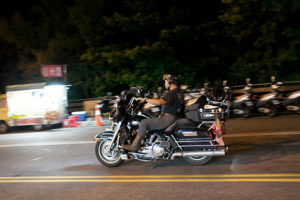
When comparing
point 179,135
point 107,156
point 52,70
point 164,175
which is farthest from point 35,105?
point 164,175

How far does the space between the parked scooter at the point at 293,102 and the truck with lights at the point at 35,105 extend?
10.4 m

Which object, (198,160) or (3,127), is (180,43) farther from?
(198,160)

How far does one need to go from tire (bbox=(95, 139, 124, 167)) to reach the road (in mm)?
134

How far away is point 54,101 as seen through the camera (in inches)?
595

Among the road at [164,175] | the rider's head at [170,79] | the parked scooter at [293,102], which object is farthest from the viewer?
the parked scooter at [293,102]

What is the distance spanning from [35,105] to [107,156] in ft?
31.7

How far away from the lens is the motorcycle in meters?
6.09

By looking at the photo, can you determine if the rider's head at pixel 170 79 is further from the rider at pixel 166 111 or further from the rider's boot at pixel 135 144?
the rider's boot at pixel 135 144

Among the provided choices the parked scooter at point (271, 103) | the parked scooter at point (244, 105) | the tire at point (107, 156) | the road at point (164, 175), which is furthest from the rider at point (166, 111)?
the parked scooter at point (271, 103)

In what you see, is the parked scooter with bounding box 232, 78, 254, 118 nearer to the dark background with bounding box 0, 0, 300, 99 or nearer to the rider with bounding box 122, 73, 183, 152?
the dark background with bounding box 0, 0, 300, 99

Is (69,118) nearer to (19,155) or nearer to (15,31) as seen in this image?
(19,155)

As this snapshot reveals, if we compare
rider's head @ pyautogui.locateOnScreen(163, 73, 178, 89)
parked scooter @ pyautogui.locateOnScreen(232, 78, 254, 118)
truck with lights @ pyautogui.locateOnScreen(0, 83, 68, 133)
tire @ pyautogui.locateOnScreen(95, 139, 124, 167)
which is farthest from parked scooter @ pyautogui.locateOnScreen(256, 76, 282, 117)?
truck with lights @ pyautogui.locateOnScreen(0, 83, 68, 133)

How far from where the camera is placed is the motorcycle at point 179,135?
6.09 meters

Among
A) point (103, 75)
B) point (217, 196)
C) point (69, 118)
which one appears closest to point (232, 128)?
point (217, 196)
